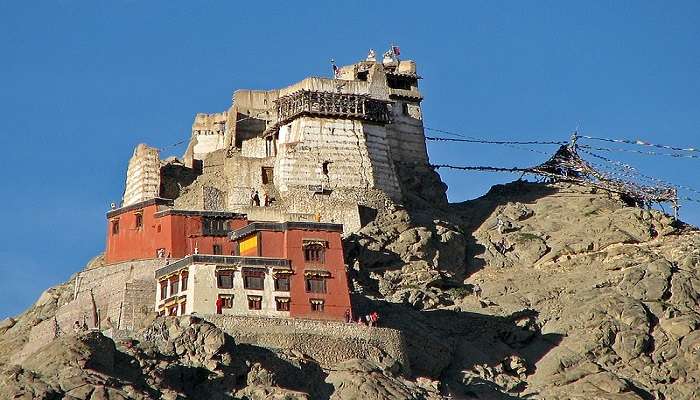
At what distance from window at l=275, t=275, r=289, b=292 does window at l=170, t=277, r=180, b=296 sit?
5.74 meters

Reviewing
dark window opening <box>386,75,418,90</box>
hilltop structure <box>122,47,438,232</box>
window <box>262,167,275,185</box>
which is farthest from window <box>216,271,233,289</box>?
dark window opening <box>386,75,418,90</box>

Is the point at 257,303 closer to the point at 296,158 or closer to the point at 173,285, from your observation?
the point at 173,285

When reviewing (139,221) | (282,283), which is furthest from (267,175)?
(282,283)

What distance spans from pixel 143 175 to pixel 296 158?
36.5 ft

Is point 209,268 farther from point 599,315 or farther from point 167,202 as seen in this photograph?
point 599,315

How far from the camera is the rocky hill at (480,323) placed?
105 m

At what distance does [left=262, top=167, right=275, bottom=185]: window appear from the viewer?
445ft

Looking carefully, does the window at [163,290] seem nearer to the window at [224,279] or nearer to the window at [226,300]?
the window at [224,279]

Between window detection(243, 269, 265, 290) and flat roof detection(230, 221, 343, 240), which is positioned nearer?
window detection(243, 269, 265, 290)

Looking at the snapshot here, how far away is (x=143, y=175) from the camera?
138 m

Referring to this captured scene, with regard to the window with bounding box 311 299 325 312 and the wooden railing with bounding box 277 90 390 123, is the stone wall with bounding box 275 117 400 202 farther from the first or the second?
the window with bounding box 311 299 325 312

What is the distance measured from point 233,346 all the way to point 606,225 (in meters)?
38.2

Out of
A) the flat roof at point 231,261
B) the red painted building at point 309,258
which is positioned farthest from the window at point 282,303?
the flat roof at point 231,261

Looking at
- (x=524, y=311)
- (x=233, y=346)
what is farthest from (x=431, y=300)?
(x=233, y=346)
